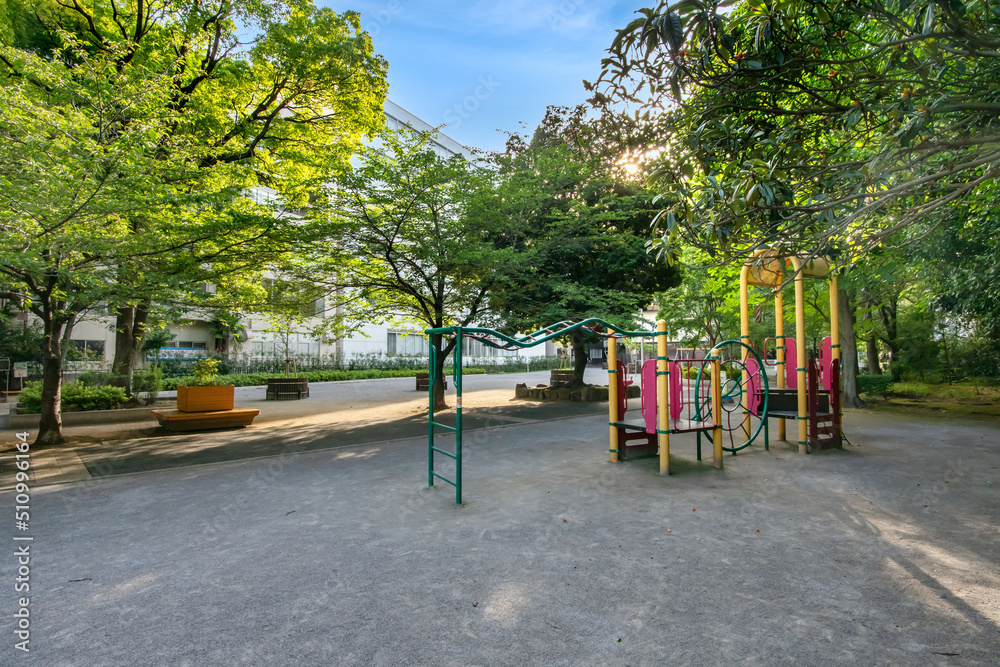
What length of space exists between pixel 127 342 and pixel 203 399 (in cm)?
455

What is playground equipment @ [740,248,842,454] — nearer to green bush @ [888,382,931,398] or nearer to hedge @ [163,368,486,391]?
green bush @ [888,382,931,398]

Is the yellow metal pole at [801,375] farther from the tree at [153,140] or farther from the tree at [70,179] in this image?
the tree at [70,179]

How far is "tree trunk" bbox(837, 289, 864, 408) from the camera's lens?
49.9 feet

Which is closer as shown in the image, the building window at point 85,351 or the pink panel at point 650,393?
the pink panel at point 650,393

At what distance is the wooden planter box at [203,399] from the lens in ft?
36.5

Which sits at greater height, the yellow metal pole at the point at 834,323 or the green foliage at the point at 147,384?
the yellow metal pole at the point at 834,323

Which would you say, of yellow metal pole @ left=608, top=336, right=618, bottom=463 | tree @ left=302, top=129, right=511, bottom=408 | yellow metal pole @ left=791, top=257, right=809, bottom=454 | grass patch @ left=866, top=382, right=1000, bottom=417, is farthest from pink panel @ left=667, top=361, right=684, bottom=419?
grass patch @ left=866, top=382, right=1000, bottom=417

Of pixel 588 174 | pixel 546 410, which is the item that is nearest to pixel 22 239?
pixel 546 410

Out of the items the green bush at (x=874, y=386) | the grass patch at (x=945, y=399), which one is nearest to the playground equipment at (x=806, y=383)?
the grass patch at (x=945, y=399)

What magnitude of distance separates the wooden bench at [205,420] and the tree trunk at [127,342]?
3.91m

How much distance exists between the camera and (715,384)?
7551 mm

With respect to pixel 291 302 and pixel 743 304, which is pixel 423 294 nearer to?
pixel 291 302

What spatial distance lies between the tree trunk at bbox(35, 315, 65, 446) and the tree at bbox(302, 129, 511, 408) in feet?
14.6

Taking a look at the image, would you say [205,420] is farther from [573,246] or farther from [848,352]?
[848,352]
